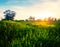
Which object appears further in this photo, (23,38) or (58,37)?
(58,37)

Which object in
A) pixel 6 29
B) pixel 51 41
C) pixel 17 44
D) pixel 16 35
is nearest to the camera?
pixel 17 44

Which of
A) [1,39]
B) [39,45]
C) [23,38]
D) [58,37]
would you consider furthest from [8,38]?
[58,37]

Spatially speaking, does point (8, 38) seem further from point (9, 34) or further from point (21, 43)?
point (21, 43)

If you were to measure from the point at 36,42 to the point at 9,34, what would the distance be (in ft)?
12.3

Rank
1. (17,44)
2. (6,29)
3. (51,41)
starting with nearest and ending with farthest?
(17,44)
(51,41)
(6,29)

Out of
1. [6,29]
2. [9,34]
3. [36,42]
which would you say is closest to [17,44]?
[36,42]

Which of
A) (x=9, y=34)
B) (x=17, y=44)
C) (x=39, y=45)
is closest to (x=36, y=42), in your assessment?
(x=39, y=45)

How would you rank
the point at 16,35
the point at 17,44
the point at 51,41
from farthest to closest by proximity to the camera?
the point at 16,35 → the point at 51,41 → the point at 17,44

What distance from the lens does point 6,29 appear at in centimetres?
2436

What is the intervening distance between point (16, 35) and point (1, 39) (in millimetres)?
1680

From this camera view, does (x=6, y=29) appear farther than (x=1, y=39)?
Yes

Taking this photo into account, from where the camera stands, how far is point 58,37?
22.5 metres

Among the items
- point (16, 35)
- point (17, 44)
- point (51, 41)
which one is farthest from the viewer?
point (16, 35)

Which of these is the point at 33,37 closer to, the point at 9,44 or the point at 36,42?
the point at 36,42
